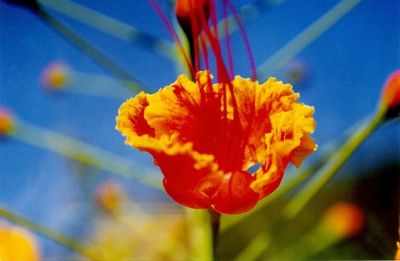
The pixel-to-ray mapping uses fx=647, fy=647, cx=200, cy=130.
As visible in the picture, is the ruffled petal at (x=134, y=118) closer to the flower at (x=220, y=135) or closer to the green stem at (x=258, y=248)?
the flower at (x=220, y=135)

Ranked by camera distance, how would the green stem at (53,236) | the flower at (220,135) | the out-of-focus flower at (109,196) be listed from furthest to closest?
the out-of-focus flower at (109,196), the green stem at (53,236), the flower at (220,135)

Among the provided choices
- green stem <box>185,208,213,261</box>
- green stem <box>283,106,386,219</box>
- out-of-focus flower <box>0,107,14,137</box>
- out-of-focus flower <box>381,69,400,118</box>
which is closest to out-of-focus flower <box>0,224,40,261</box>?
out-of-focus flower <box>0,107,14,137</box>

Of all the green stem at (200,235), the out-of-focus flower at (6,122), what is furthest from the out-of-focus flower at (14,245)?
the green stem at (200,235)

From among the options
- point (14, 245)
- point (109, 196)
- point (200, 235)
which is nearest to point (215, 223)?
point (200, 235)

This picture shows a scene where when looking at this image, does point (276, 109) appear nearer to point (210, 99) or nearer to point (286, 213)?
point (210, 99)

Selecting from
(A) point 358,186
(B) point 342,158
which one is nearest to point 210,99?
(B) point 342,158

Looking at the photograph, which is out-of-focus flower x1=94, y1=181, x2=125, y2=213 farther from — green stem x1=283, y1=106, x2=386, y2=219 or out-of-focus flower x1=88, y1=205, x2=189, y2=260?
green stem x1=283, y1=106, x2=386, y2=219
